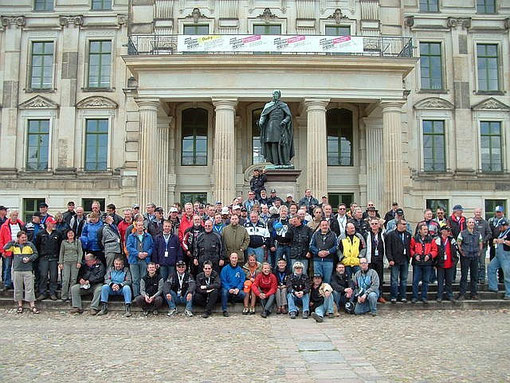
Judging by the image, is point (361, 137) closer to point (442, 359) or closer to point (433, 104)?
point (433, 104)

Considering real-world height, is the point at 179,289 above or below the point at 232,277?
below

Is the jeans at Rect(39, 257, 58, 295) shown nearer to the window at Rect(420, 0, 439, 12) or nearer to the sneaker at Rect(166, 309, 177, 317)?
the sneaker at Rect(166, 309, 177, 317)

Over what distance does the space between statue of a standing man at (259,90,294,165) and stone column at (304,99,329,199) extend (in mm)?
6834

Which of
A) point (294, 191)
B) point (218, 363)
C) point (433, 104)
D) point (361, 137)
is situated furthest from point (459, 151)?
point (218, 363)

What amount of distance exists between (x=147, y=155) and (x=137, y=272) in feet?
41.6

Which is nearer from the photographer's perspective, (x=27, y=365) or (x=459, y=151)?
(x=27, y=365)

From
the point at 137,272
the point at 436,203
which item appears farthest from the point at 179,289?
the point at 436,203

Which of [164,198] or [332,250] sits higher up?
[164,198]

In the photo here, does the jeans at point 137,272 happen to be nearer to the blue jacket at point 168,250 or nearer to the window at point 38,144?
the blue jacket at point 168,250

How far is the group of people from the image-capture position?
1167 cm

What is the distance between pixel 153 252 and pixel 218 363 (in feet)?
15.5

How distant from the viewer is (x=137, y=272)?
12.1 m

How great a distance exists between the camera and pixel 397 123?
24719 millimetres

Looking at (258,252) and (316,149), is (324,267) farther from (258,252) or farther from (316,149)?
(316,149)
